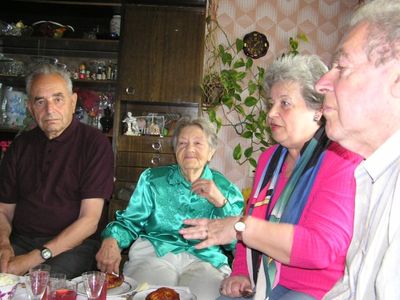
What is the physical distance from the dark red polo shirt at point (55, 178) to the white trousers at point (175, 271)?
36 centimetres

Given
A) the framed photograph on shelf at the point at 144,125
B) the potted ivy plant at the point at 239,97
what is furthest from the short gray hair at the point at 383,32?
the framed photograph on shelf at the point at 144,125

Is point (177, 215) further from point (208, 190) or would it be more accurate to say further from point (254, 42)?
point (254, 42)

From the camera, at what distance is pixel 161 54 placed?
11.0 feet

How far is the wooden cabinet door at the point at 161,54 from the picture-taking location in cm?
335

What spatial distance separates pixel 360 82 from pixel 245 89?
281 centimetres

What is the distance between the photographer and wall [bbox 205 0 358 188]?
12.4ft

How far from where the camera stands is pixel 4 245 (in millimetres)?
2023

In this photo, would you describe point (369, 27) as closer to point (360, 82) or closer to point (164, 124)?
point (360, 82)

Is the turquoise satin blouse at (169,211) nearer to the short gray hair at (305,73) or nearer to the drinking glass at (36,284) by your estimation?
the short gray hair at (305,73)

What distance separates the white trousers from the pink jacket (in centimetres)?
47

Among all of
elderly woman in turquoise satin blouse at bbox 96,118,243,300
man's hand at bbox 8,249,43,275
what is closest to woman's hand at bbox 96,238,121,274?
elderly woman in turquoise satin blouse at bbox 96,118,243,300

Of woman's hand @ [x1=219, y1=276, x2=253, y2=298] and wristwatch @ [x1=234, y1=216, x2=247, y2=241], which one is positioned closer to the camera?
wristwatch @ [x1=234, y1=216, x2=247, y2=241]

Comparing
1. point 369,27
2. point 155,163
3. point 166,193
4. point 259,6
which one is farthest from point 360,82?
point 259,6

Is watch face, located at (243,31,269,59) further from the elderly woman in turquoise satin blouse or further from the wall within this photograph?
the elderly woman in turquoise satin blouse
